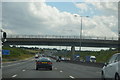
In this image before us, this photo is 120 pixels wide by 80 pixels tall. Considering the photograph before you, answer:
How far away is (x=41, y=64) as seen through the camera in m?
33.4

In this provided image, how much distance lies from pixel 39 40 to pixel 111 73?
73.7m

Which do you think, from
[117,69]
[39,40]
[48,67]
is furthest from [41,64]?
[39,40]

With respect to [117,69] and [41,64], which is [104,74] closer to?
[117,69]

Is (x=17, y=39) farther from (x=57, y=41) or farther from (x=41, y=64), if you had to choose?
(x=41, y=64)

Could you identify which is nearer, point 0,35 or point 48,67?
point 0,35

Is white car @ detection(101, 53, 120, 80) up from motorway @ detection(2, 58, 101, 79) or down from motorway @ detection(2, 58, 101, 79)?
up

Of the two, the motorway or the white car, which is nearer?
the white car

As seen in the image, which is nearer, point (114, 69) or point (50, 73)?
point (114, 69)

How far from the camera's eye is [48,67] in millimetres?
33906

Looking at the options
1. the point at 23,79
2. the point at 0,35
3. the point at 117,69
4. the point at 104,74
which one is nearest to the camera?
the point at 117,69

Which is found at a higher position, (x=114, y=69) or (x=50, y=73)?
(x=114, y=69)

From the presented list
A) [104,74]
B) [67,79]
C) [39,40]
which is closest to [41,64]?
[67,79]

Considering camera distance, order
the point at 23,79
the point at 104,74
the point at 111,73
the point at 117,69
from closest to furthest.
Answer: the point at 117,69, the point at 111,73, the point at 104,74, the point at 23,79

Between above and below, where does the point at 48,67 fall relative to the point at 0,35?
below
